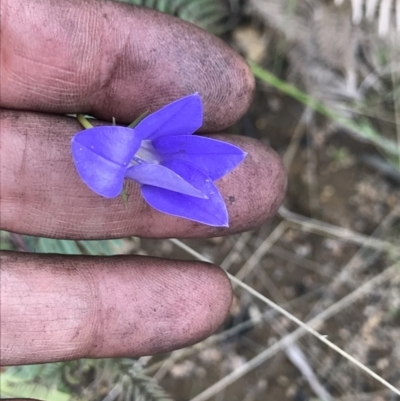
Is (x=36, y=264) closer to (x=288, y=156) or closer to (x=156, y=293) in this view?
(x=156, y=293)

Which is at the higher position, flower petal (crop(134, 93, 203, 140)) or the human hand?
flower petal (crop(134, 93, 203, 140))

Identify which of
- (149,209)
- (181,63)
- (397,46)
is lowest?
(149,209)

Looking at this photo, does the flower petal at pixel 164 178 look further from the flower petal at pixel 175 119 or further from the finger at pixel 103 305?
the finger at pixel 103 305

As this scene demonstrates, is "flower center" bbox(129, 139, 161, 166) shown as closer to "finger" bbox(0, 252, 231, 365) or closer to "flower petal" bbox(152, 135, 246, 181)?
"flower petal" bbox(152, 135, 246, 181)

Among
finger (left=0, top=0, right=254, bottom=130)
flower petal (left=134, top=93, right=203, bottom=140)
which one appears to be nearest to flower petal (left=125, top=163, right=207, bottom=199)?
flower petal (left=134, top=93, right=203, bottom=140)

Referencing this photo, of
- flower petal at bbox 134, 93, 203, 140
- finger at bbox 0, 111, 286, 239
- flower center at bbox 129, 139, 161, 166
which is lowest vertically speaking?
finger at bbox 0, 111, 286, 239

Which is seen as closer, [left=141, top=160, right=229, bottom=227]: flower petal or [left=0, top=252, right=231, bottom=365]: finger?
[left=141, top=160, right=229, bottom=227]: flower petal

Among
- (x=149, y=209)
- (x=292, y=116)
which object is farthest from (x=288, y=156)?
(x=149, y=209)
